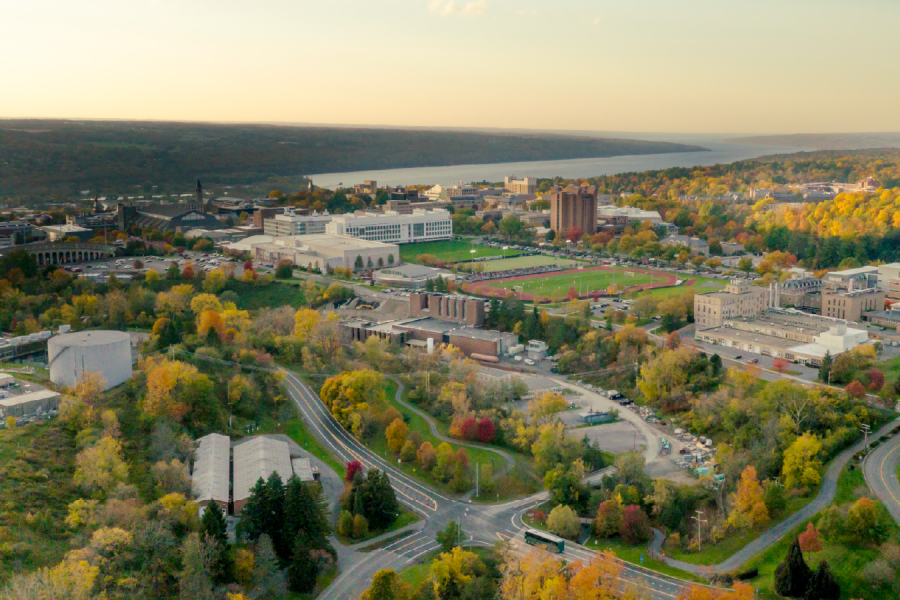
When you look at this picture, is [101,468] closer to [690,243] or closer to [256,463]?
[256,463]

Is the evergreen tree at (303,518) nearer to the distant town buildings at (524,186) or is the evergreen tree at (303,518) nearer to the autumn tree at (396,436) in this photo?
the autumn tree at (396,436)

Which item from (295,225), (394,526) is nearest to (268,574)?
(394,526)

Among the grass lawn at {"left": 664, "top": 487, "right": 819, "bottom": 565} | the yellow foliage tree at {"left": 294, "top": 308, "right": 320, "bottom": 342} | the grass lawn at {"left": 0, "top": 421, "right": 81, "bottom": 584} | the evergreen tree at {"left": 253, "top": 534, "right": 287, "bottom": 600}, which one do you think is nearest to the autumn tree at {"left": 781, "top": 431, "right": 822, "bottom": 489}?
the grass lawn at {"left": 664, "top": 487, "right": 819, "bottom": 565}

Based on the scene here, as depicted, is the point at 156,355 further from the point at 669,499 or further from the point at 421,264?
the point at 421,264

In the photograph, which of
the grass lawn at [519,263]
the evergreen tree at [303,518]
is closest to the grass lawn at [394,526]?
the evergreen tree at [303,518]

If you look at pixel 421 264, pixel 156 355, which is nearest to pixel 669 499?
pixel 156 355
